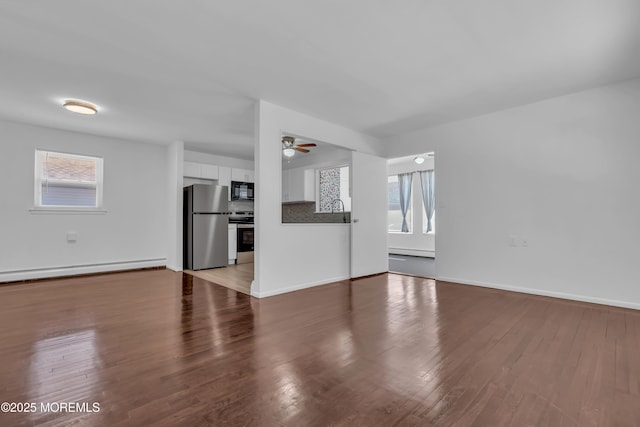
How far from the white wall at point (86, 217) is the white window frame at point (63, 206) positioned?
0.22 ft

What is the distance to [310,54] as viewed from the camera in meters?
2.72

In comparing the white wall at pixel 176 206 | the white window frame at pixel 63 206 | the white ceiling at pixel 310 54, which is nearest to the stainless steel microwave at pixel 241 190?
the white wall at pixel 176 206

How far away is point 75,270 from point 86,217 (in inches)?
35.9

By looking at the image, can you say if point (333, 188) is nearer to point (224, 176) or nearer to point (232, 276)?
point (224, 176)

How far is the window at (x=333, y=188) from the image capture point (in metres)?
7.04

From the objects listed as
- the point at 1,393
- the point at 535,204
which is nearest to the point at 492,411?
the point at 1,393

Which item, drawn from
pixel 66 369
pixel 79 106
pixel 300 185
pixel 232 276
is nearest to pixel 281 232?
pixel 232 276

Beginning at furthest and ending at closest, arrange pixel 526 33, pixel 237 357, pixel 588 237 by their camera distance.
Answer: pixel 588 237, pixel 526 33, pixel 237 357

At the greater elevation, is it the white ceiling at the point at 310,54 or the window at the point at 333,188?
the white ceiling at the point at 310,54

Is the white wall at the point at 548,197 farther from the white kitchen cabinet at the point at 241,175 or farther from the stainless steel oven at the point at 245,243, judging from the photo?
the white kitchen cabinet at the point at 241,175

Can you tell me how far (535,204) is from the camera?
3.85 metres

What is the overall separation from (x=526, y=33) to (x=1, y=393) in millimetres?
4253

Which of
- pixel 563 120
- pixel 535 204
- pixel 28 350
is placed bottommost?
pixel 28 350

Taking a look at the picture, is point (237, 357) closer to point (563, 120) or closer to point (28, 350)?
point (28, 350)
